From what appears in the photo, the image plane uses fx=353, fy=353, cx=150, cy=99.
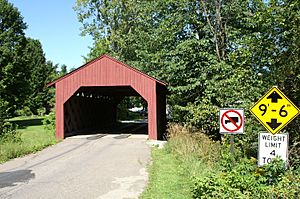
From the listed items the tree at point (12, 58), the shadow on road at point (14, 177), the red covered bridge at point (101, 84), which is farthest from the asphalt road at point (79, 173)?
the tree at point (12, 58)

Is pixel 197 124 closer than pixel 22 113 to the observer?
Yes

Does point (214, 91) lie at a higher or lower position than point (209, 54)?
lower

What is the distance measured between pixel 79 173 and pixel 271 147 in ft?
19.7

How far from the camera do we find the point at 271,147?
6.90 meters

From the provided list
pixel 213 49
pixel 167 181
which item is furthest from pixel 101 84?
pixel 167 181

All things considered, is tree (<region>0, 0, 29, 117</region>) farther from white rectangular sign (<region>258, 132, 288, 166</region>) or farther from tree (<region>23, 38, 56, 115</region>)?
white rectangular sign (<region>258, 132, 288, 166</region>)

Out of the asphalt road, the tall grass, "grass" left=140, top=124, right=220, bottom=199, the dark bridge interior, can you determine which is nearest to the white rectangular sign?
"grass" left=140, top=124, right=220, bottom=199

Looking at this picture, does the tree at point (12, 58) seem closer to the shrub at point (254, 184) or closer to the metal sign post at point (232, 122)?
the metal sign post at point (232, 122)

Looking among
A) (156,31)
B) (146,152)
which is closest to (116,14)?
(156,31)

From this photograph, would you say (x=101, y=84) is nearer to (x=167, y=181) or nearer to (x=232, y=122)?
(x=167, y=181)

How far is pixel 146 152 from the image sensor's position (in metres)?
14.9

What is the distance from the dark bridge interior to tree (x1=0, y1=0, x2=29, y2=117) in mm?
10702

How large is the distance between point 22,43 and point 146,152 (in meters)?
29.2

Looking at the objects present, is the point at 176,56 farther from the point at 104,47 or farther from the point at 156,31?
the point at 104,47
